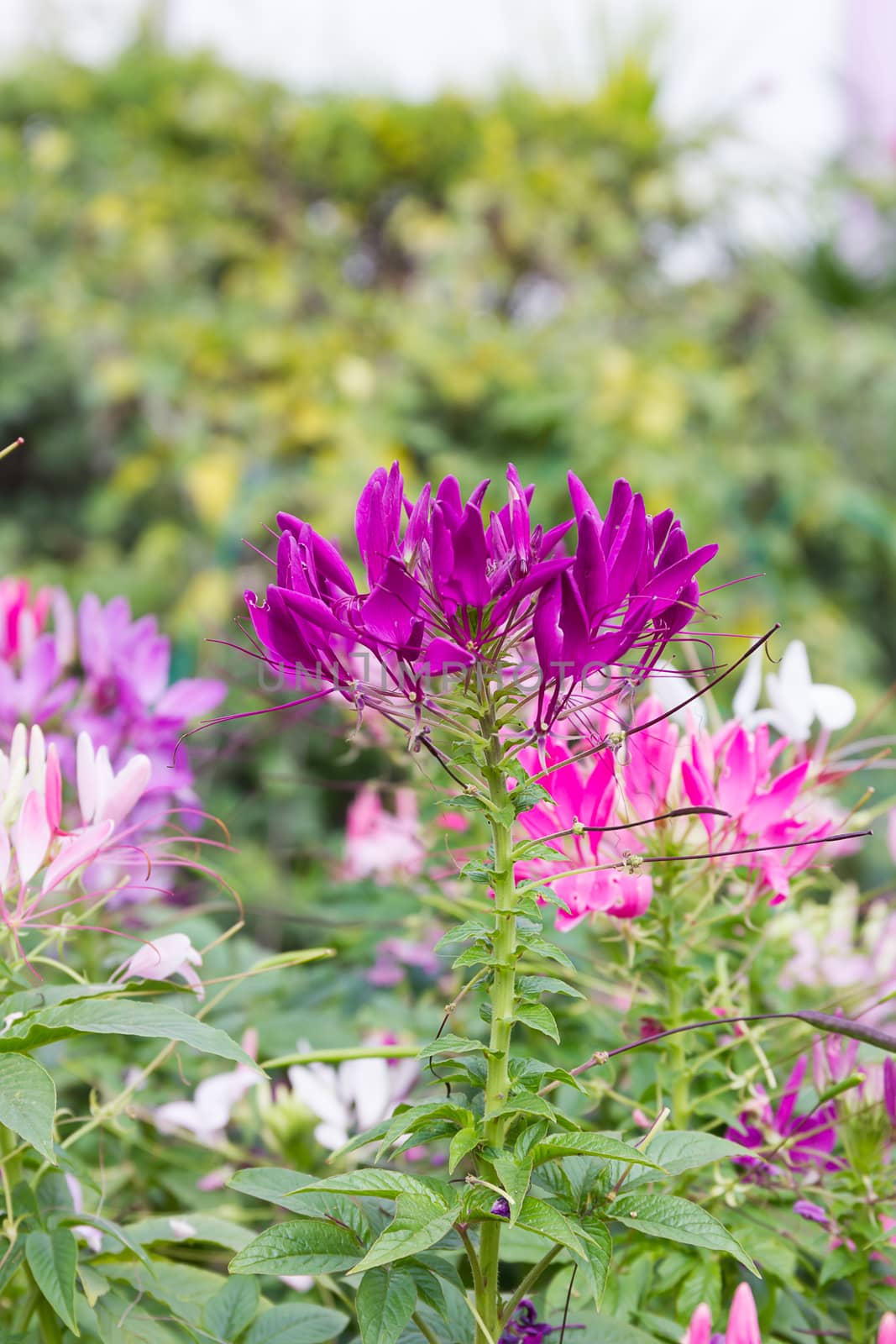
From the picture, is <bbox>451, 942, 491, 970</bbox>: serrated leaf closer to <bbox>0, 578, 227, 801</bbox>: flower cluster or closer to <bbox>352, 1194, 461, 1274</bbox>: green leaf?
<bbox>352, 1194, 461, 1274</bbox>: green leaf

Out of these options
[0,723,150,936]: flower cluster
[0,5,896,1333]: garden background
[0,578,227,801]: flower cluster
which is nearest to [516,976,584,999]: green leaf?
[0,723,150,936]: flower cluster

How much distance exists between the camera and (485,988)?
0.51 m

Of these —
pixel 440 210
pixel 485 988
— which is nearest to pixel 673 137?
pixel 440 210

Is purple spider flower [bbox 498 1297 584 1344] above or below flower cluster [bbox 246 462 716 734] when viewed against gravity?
below

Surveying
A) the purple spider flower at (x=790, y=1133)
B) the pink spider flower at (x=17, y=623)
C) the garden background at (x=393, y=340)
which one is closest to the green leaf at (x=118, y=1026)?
the purple spider flower at (x=790, y=1133)

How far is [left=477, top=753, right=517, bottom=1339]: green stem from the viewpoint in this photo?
18.3 inches

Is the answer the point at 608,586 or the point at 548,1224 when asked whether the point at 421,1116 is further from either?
the point at 608,586

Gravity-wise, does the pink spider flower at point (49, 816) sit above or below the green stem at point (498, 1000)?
above

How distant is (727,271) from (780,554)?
35.2 inches

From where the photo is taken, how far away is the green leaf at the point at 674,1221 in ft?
1.39

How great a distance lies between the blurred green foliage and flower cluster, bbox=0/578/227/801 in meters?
1.26

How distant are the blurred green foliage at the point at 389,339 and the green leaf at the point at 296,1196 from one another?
1.74 m

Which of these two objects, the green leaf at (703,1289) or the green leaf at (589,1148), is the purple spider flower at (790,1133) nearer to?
the green leaf at (703,1289)

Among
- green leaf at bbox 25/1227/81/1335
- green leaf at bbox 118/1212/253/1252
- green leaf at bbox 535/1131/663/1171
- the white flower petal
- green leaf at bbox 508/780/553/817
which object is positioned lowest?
green leaf at bbox 118/1212/253/1252
